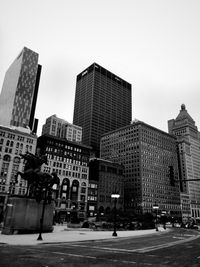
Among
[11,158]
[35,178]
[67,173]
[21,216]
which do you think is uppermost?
[11,158]

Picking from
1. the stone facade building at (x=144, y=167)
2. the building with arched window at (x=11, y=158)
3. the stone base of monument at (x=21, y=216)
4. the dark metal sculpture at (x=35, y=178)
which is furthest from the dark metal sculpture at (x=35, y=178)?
the stone facade building at (x=144, y=167)

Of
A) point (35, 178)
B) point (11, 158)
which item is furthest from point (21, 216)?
point (11, 158)

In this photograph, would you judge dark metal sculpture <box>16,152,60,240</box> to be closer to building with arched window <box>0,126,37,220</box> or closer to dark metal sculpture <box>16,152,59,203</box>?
dark metal sculpture <box>16,152,59,203</box>

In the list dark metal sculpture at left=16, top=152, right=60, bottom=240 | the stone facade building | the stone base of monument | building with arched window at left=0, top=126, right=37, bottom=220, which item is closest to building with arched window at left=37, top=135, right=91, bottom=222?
building with arched window at left=0, top=126, right=37, bottom=220

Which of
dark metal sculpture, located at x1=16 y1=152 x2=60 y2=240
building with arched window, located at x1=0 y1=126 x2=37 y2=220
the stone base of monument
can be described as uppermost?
building with arched window, located at x1=0 y1=126 x2=37 y2=220

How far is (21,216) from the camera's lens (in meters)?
29.4

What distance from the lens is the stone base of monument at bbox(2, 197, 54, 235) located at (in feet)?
94.0

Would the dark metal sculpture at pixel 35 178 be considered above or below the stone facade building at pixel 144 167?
below

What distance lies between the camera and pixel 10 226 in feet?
93.5

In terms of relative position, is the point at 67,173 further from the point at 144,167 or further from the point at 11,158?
the point at 144,167

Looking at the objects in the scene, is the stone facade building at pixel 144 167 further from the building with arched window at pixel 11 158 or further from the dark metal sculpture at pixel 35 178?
the dark metal sculpture at pixel 35 178

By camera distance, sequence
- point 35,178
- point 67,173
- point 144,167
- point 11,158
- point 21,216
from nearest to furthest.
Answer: point 21,216 → point 35,178 → point 11,158 → point 67,173 → point 144,167

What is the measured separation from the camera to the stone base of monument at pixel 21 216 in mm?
28641

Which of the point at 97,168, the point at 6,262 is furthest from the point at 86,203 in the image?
the point at 6,262
